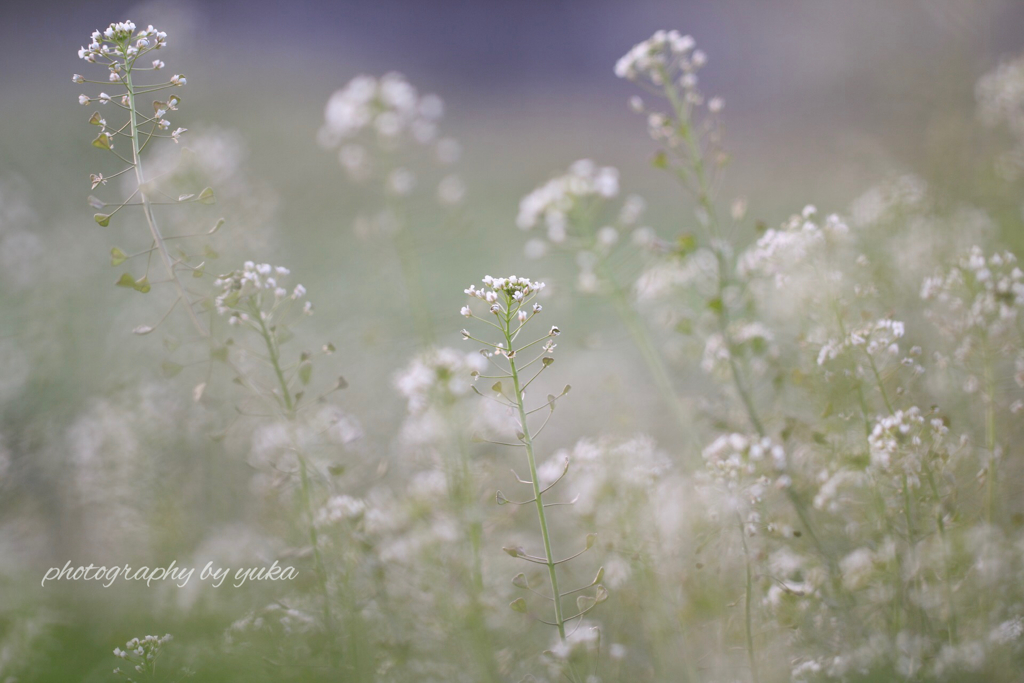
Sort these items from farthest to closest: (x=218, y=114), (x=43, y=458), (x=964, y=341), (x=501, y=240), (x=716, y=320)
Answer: (x=218, y=114) → (x=501, y=240) → (x=43, y=458) → (x=716, y=320) → (x=964, y=341)

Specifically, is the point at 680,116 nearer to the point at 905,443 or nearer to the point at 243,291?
the point at 905,443

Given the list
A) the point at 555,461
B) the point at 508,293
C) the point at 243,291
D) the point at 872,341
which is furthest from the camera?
the point at 555,461

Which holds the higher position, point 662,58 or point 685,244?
point 662,58

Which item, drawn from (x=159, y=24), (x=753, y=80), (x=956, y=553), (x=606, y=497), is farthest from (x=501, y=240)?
(x=956, y=553)

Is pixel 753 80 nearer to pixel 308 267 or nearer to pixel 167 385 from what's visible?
pixel 308 267

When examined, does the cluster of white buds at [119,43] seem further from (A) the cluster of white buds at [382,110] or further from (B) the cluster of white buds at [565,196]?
(B) the cluster of white buds at [565,196]

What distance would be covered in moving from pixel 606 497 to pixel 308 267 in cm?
320

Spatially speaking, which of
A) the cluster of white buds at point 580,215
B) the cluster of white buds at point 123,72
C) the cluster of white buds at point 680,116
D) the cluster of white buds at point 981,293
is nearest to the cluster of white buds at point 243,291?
the cluster of white buds at point 123,72

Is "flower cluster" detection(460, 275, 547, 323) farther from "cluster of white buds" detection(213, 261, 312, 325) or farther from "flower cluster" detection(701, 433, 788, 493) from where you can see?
"flower cluster" detection(701, 433, 788, 493)

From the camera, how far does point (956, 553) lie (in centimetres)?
128

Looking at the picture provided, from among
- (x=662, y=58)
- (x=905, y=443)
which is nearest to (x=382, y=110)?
(x=662, y=58)

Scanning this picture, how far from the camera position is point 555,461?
1.61m

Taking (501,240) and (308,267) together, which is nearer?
(308,267)

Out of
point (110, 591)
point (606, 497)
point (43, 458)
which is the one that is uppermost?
point (43, 458)
